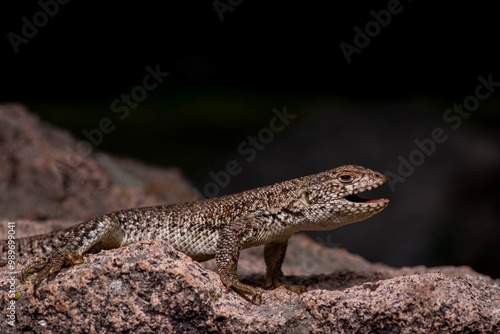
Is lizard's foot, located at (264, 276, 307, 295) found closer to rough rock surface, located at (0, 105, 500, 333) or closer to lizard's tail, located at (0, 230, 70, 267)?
rough rock surface, located at (0, 105, 500, 333)

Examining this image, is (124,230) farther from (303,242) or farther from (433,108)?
(433,108)

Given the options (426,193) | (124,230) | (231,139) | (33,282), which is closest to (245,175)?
(231,139)

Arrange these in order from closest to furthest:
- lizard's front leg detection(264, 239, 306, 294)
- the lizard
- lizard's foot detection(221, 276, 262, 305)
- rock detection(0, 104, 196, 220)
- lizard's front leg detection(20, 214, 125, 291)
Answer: lizard's foot detection(221, 276, 262, 305) < lizard's front leg detection(20, 214, 125, 291) < the lizard < lizard's front leg detection(264, 239, 306, 294) < rock detection(0, 104, 196, 220)

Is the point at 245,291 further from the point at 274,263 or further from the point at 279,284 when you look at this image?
the point at 274,263

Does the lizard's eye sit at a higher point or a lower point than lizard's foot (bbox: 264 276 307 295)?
higher

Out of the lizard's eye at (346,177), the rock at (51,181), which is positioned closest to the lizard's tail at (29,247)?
the lizard's eye at (346,177)

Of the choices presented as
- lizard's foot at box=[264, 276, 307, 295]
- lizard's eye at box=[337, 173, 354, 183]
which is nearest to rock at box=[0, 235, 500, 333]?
lizard's foot at box=[264, 276, 307, 295]

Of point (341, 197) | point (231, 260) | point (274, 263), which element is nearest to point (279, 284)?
point (274, 263)
